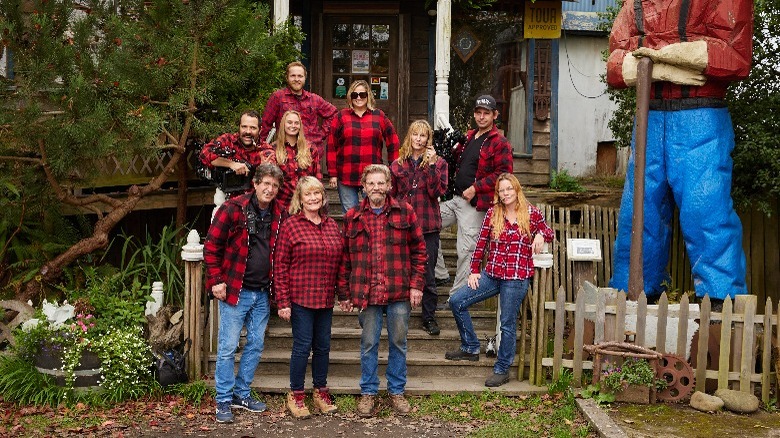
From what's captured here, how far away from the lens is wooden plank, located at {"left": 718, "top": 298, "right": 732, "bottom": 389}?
5.61m

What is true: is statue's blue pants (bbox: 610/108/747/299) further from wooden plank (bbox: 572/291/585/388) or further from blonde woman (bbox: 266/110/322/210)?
blonde woman (bbox: 266/110/322/210)

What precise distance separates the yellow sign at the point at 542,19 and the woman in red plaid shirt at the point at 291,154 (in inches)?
220

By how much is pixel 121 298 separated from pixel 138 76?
177 cm

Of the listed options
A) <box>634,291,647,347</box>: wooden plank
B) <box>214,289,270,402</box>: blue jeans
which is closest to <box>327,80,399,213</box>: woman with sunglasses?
<box>214,289,270,402</box>: blue jeans

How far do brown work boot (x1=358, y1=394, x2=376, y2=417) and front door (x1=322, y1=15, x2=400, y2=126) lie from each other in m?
5.91

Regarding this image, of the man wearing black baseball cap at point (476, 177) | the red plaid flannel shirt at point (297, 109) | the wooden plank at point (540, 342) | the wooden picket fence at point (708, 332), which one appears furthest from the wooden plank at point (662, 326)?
the red plaid flannel shirt at point (297, 109)

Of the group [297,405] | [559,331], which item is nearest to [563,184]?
[559,331]

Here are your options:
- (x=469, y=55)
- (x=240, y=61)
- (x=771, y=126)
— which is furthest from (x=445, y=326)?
(x=469, y=55)

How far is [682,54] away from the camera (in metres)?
6.20

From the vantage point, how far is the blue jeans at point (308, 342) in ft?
17.6

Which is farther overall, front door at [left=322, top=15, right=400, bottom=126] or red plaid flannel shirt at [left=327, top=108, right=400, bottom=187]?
front door at [left=322, top=15, right=400, bottom=126]

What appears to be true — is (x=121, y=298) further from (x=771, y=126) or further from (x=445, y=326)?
(x=771, y=126)

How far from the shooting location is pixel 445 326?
6680mm

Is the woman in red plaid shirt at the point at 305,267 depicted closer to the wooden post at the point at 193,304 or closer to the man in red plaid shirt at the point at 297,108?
the wooden post at the point at 193,304
